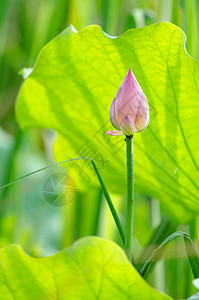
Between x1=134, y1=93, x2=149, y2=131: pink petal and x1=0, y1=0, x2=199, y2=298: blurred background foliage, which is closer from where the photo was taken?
x1=134, y1=93, x2=149, y2=131: pink petal

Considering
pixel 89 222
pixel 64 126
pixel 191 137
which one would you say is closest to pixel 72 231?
pixel 89 222

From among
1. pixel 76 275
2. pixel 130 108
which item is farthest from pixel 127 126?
pixel 76 275

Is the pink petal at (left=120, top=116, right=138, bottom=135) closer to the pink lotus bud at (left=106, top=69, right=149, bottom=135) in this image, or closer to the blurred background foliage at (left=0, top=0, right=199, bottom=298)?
the pink lotus bud at (left=106, top=69, right=149, bottom=135)

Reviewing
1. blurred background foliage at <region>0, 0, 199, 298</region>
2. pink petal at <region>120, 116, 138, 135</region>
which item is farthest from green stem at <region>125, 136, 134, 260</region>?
blurred background foliage at <region>0, 0, 199, 298</region>

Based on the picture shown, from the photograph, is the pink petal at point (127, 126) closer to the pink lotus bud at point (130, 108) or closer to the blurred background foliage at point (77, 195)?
the pink lotus bud at point (130, 108)

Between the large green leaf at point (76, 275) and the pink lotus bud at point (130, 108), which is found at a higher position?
the pink lotus bud at point (130, 108)

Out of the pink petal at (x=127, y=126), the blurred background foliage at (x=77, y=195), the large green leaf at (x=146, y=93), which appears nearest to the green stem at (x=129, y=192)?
the pink petal at (x=127, y=126)
